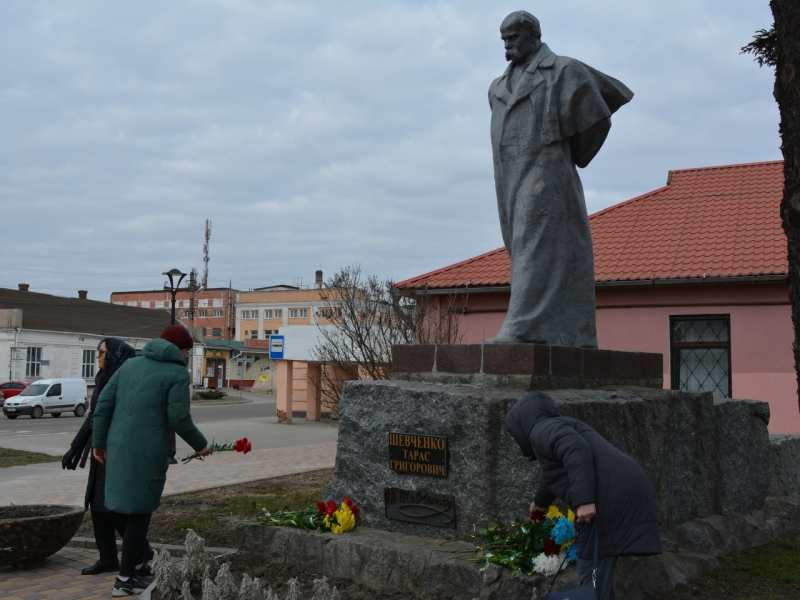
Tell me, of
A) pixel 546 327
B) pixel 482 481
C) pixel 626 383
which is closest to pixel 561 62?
pixel 546 327

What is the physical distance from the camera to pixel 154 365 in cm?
529

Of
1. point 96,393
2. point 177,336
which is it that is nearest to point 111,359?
point 96,393

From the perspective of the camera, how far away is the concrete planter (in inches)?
233

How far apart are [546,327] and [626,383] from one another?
116 cm

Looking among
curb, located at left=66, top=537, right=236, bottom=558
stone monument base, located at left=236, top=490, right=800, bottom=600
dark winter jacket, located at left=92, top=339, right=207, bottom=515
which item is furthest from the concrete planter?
stone monument base, located at left=236, top=490, right=800, bottom=600

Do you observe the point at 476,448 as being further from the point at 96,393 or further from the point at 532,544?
the point at 96,393

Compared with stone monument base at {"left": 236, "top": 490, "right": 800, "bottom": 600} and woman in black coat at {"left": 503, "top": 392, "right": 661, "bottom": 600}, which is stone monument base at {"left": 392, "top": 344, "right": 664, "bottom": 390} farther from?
woman in black coat at {"left": 503, "top": 392, "right": 661, "bottom": 600}

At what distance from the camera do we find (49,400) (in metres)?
30.5

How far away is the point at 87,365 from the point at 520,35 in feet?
156

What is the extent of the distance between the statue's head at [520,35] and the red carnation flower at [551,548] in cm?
343

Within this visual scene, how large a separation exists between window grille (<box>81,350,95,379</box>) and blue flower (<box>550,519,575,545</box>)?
4814 cm

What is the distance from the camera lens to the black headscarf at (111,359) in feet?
20.0

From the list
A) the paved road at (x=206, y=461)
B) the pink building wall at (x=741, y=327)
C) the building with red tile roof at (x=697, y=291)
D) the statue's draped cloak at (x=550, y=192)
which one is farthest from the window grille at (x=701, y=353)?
the statue's draped cloak at (x=550, y=192)

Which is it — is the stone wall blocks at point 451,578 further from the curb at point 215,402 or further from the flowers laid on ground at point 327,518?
the curb at point 215,402
